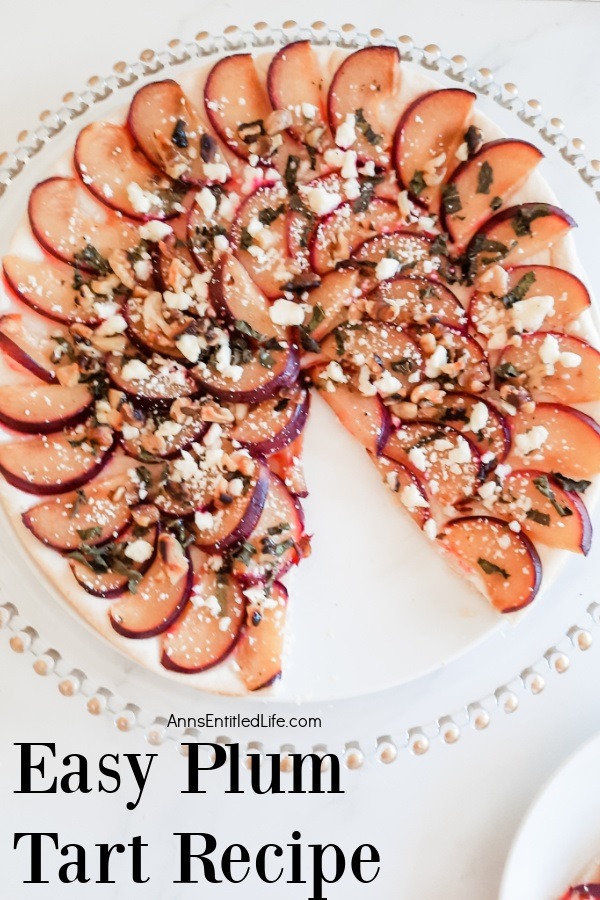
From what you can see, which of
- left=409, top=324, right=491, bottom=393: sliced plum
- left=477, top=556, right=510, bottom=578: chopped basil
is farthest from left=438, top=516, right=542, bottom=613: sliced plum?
left=409, top=324, right=491, bottom=393: sliced plum

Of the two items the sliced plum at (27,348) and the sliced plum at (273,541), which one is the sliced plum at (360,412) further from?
the sliced plum at (27,348)

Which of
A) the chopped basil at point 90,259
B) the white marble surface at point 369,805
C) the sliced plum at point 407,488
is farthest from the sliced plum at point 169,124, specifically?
the white marble surface at point 369,805

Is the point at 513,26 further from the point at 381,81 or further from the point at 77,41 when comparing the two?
the point at 77,41

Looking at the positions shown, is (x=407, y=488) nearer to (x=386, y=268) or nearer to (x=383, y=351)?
(x=383, y=351)

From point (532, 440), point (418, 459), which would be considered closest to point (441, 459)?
point (418, 459)

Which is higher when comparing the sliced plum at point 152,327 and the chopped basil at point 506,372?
the sliced plum at point 152,327

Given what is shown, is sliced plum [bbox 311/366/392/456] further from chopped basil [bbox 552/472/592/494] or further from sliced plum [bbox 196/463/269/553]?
chopped basil [bbox 552/472/592/494]
